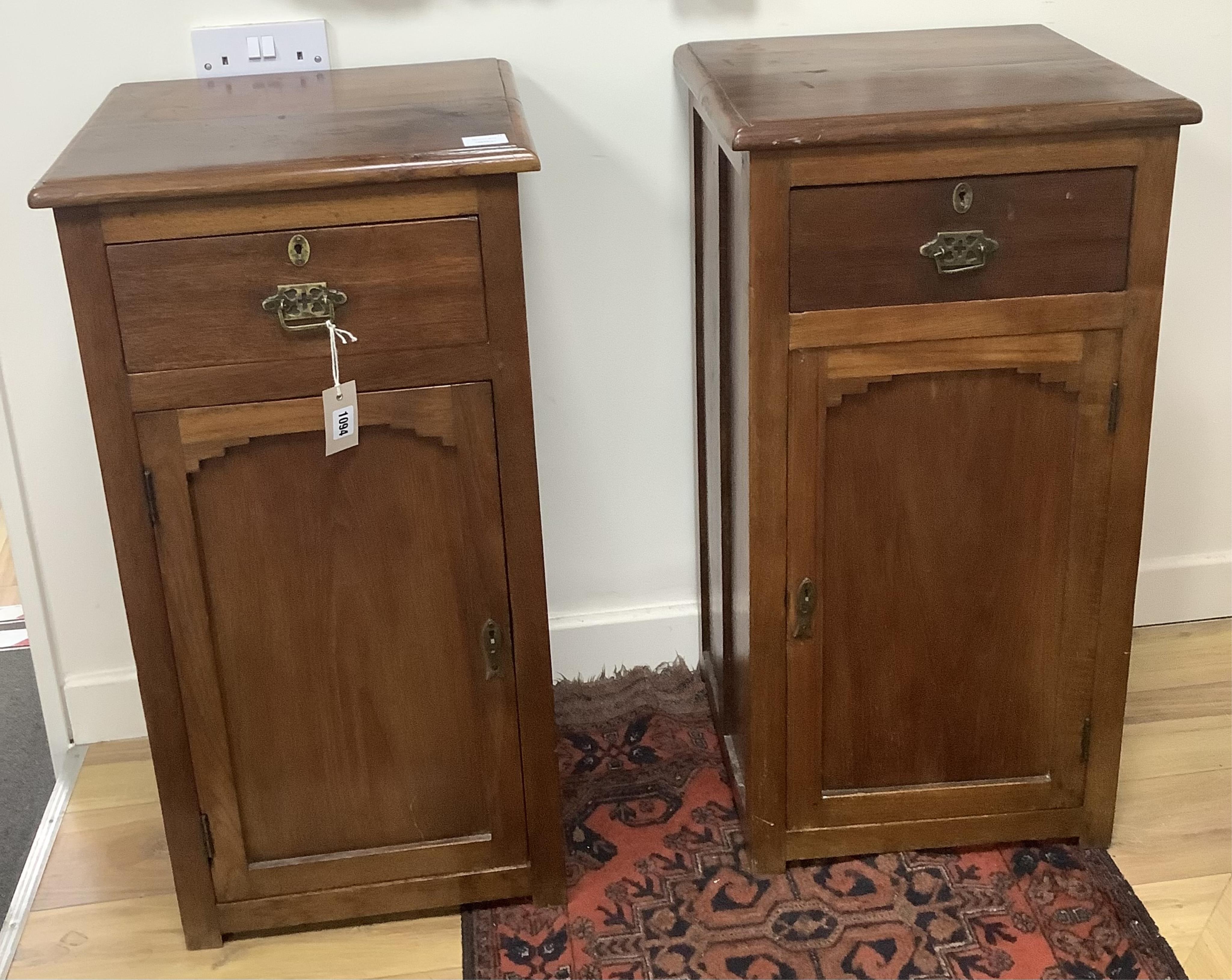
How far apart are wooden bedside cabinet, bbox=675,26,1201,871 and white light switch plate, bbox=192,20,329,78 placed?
448mm

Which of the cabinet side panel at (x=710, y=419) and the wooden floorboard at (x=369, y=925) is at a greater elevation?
the cabinet side panel at (x=710, y=419)

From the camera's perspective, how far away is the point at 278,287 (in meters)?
1.19

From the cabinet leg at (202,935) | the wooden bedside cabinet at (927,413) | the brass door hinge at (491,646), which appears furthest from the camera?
the cabinet leg at (202,935)

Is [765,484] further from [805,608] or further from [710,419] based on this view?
[710,419]

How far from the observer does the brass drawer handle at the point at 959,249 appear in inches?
49.7

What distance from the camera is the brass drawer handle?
126 cm

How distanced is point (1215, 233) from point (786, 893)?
1086mm

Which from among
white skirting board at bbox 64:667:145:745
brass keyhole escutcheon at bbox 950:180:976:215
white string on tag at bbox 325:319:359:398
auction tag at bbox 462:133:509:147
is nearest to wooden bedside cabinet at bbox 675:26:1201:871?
brass keyhole escutcheon at bbox 950:180:976:215

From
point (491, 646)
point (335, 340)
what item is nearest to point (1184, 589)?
point (491, 646)

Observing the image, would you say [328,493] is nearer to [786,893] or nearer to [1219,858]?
[786,893]

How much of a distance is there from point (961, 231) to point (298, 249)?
64 centimetres

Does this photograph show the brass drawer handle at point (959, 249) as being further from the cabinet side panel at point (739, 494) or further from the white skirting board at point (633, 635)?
the white skirting board at point (633, 635)

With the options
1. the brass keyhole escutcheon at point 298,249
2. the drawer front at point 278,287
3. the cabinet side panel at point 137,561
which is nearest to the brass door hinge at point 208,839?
the cabinet side panel at point 137,561

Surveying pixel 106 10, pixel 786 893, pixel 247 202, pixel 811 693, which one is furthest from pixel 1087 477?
pixel 106 10
